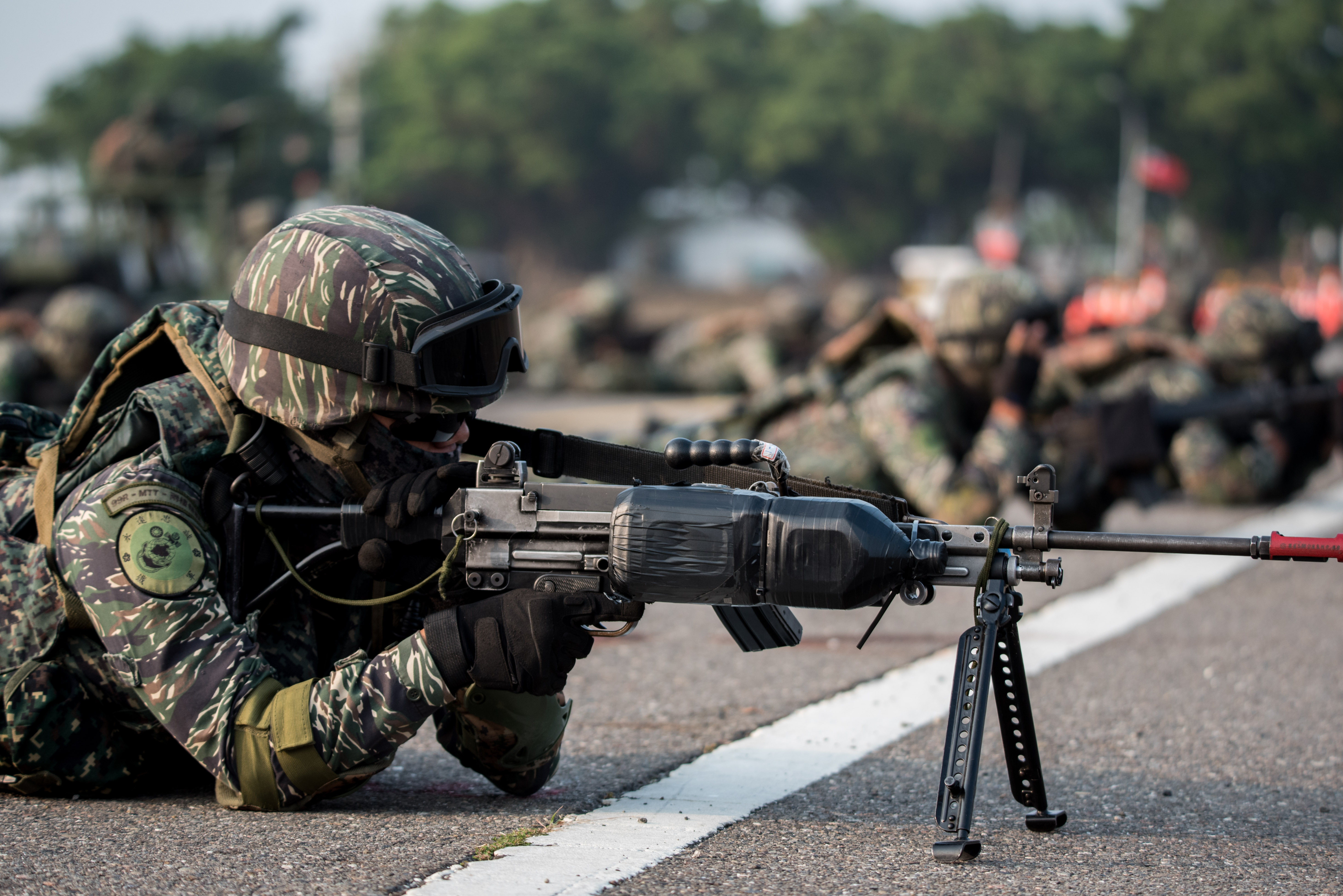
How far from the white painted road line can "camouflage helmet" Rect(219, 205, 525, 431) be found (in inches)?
35.9

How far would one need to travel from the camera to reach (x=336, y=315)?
3.20m

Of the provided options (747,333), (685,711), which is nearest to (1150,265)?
(747,333)

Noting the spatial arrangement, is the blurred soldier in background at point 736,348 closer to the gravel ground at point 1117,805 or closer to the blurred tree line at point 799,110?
the gravel ground at point 1117,805

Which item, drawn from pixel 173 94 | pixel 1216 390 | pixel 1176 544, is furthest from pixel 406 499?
pixel 173 94

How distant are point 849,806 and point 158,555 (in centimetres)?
157

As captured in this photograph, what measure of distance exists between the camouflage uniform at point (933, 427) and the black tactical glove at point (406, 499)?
12.8 feet

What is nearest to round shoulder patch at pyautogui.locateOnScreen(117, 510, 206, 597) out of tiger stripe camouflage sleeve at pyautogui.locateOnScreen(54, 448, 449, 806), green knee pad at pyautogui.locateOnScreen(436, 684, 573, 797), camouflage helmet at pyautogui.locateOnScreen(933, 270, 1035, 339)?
tiger stripe camouflage sleeve at pyautogui.locateOnScreen(54, 448, 449, 806)

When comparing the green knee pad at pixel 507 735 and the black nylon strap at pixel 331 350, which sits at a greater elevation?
the black nylon strap at pixel 331 350

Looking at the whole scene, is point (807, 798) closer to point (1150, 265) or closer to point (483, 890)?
Answer: point (483, 890)

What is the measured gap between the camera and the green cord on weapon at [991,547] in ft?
9.57

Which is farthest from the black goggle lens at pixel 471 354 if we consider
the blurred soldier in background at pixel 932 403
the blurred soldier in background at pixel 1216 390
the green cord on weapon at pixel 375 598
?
the blurred soldier in background at pixel 1216 390

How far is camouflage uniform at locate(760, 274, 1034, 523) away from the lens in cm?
698

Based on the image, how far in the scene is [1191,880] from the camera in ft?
9.93

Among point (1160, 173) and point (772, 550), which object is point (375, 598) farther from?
point (1160, 173)
